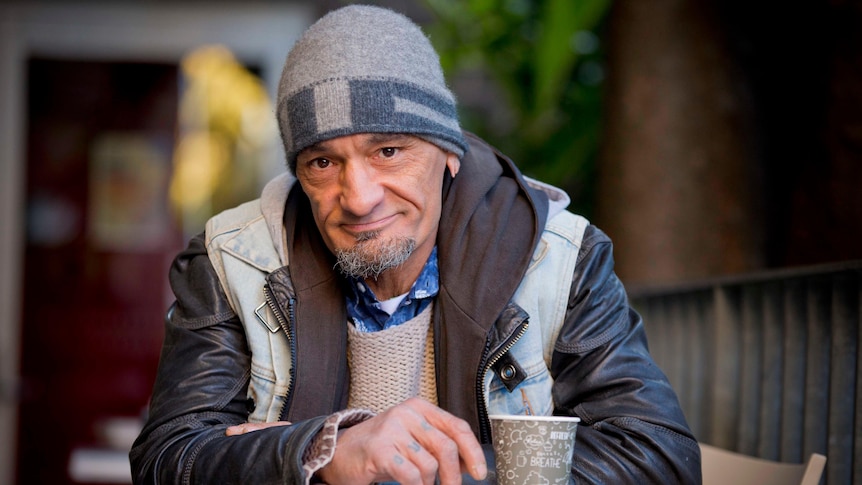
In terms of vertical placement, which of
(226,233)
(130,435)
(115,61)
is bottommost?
(130,435)

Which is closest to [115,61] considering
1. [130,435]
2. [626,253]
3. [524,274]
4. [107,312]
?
[107,312]

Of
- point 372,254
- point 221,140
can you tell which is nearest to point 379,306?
point 372,254

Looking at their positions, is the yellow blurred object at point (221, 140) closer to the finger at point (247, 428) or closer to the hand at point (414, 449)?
the finger at point (247, 428)

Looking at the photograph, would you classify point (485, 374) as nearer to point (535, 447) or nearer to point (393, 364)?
point (393, 364)

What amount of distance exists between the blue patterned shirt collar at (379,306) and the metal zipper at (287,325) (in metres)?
0.16

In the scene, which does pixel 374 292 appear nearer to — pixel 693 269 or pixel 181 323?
pixel 181 323

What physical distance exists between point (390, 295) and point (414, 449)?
773 millimetres

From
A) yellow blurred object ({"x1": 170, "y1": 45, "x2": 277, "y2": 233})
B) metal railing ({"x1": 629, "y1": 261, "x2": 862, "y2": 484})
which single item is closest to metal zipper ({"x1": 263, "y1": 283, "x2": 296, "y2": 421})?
metal railing ({"x1": 629, "y1": 261, "x2": 862, "y2": 484})

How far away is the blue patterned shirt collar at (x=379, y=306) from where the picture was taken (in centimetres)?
235

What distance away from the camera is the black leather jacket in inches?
79.9

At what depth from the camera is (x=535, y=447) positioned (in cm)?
155

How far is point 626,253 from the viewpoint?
4176 millimetres

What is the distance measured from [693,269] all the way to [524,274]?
1.95 meters

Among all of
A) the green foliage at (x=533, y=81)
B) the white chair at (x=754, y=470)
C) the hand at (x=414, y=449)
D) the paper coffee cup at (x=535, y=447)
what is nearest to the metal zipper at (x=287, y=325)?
the hand at (x=414, y=449)
